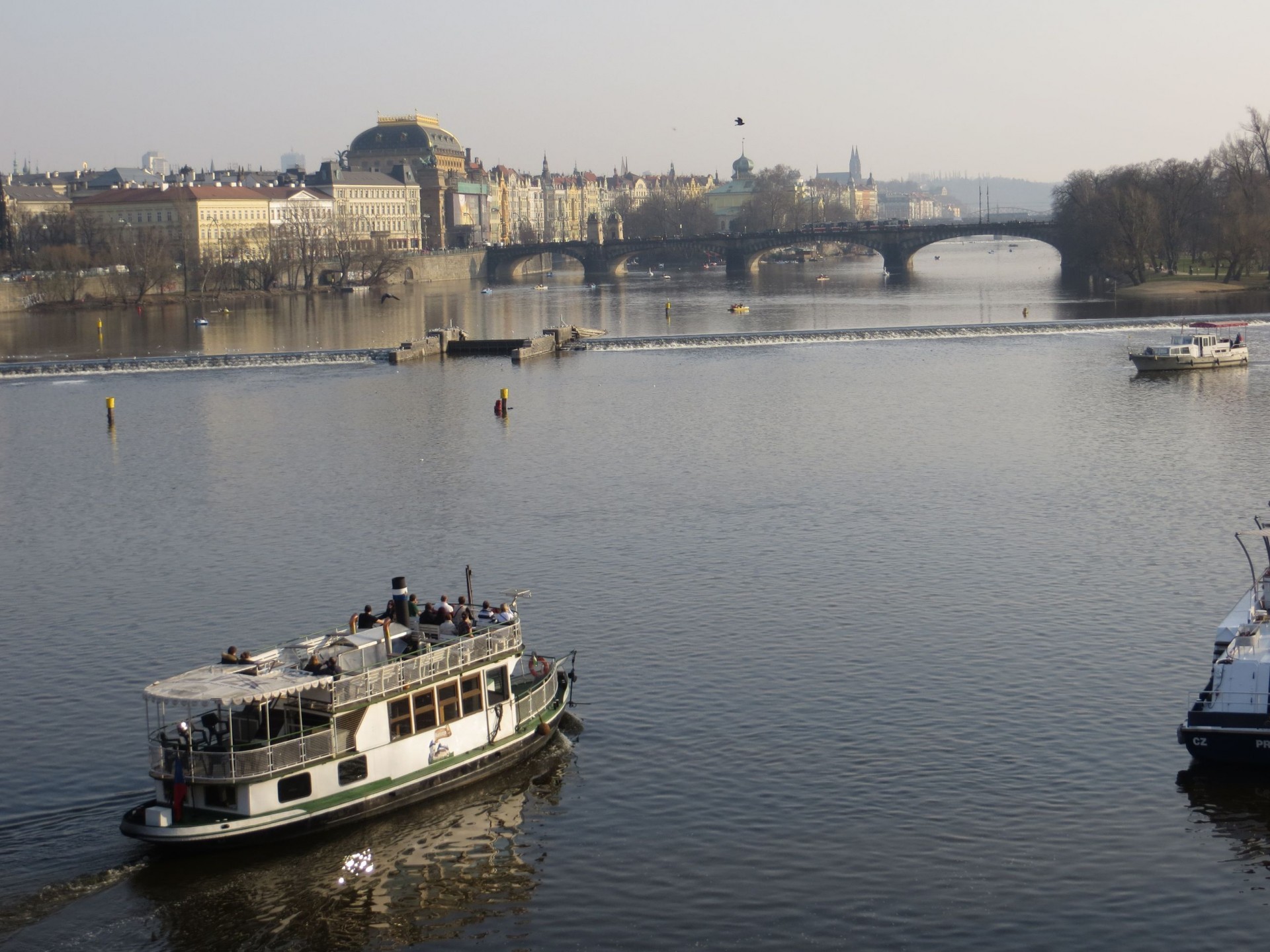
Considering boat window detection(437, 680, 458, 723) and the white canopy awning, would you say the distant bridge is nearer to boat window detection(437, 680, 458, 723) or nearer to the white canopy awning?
boat window detection(437, 680, 458, 723)

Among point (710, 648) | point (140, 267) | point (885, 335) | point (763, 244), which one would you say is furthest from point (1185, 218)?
point (710, 648)

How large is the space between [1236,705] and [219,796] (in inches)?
533

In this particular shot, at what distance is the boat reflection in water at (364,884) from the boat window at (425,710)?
104 cm

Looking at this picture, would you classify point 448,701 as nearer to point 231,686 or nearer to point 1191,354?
point 231,686

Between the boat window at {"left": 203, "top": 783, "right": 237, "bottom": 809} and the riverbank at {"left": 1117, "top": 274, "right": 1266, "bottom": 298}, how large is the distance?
300 ft

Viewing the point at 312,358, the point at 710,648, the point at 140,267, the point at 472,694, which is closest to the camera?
the point at 472,694

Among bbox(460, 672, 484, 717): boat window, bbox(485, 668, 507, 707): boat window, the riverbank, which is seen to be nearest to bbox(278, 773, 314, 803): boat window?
bbox(460, 672, 484, 717): boat window

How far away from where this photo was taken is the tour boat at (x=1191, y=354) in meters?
66.1

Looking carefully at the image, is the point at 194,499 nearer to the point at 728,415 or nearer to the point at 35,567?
the point at 35,567

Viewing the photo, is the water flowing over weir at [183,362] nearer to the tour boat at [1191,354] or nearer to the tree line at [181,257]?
the tour boat at [1191,354]

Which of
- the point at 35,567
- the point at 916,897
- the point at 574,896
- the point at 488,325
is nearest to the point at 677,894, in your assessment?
the point at 574,896

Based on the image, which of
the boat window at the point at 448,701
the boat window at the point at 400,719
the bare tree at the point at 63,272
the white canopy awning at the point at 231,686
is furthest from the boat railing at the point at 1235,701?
the bare tree at the point at 63,272

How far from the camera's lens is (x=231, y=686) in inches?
800

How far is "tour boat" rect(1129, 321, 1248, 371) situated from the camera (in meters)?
66.1
